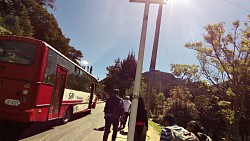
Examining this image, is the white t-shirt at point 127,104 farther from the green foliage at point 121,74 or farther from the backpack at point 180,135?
the green foliage at point 121,74

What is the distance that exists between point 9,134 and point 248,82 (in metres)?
20.0

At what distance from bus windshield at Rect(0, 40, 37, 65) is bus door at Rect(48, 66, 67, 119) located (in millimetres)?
1748

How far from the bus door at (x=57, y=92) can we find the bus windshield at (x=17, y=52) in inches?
68.8

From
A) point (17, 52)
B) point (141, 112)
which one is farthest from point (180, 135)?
point (17, 52)

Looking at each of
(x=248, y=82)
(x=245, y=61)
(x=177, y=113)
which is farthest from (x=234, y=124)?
(x=177, y=113)

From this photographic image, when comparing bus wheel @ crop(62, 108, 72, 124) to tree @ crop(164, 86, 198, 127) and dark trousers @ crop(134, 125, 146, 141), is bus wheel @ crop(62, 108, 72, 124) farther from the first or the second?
tree @ crop(164, 86, 198, 127)

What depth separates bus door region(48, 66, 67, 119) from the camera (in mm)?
10180

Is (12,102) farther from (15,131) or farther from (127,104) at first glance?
(127,104)

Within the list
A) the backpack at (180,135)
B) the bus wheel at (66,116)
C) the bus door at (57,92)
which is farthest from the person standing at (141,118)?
the bus wheel at (66,116)

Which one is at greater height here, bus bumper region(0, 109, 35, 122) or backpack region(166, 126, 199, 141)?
backpack region(166, 126, 199, 141)

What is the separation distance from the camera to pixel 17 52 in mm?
8719

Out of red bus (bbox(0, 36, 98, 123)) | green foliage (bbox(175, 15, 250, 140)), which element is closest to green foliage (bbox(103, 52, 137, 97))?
green foliage (bbox(175, 15, 250, 140))

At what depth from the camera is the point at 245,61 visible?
20344 millimetres

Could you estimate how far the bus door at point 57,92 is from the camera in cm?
1018
